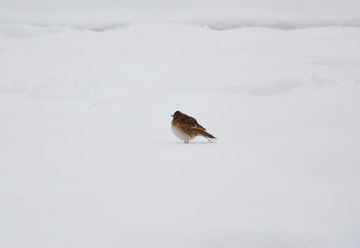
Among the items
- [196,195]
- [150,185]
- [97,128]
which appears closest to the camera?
[196,195]

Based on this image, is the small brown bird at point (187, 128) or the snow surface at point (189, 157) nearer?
the snow surface at point (189, 157)

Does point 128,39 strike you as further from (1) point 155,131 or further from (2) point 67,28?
(1) point 155,131

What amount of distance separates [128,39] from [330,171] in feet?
33.5

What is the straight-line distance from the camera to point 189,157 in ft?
11.6

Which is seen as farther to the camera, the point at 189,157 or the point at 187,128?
the point at 187,128

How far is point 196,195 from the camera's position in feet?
8.63

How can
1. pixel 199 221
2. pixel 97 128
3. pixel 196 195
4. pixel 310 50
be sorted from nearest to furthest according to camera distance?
pixel 199 221 < pixel 196 195 < pixel 97 128 < pixel 310 50

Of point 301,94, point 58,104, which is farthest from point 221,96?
point 58,104

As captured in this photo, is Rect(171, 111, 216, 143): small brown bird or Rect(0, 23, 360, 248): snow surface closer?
Rect(0, 23, 360, 248): snow surface

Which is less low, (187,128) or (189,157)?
(187,128)

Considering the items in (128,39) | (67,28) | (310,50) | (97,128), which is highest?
(67,28)

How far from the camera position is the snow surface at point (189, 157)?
222 centimetres

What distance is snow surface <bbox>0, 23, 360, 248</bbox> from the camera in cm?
222

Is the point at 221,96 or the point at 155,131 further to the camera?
the point at 221,96
